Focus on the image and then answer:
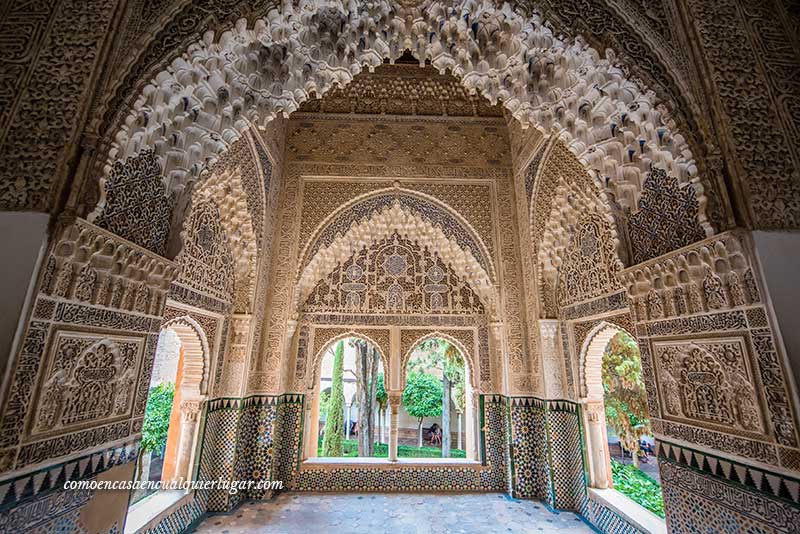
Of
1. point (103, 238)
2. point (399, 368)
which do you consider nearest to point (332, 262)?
point (399, 368)

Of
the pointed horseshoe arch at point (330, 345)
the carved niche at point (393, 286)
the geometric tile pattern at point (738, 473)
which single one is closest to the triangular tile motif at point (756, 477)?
the geometric tile pattern at point (738, 473)

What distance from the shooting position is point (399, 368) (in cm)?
495

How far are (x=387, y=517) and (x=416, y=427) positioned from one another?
→ 1181 centimetres

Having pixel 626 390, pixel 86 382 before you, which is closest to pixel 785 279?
pixel 86 382

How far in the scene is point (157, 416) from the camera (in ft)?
21.1

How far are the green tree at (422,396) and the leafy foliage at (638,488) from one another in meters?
7.38

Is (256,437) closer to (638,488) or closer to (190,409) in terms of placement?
(190,409)

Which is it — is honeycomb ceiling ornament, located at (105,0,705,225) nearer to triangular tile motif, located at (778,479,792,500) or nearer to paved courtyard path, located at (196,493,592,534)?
triangular tile motif, located at (778,479,792,500)

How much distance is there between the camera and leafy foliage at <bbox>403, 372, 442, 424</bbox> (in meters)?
12.7

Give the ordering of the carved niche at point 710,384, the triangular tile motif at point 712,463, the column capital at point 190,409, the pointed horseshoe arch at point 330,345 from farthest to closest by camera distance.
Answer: the pointed horseshoe arch at point 330,345 < the column capital at point 190,409 < the triangular tile motif at point 712,463 < the carved niche at point 710,384

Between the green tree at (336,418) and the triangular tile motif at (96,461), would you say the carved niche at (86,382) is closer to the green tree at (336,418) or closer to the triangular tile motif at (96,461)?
the triangular tile motif at (96,461)

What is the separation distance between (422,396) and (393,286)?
8.92 meters

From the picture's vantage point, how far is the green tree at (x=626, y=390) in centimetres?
532

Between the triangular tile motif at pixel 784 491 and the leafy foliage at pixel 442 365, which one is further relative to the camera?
the leafy foliage at pixel 442 365
